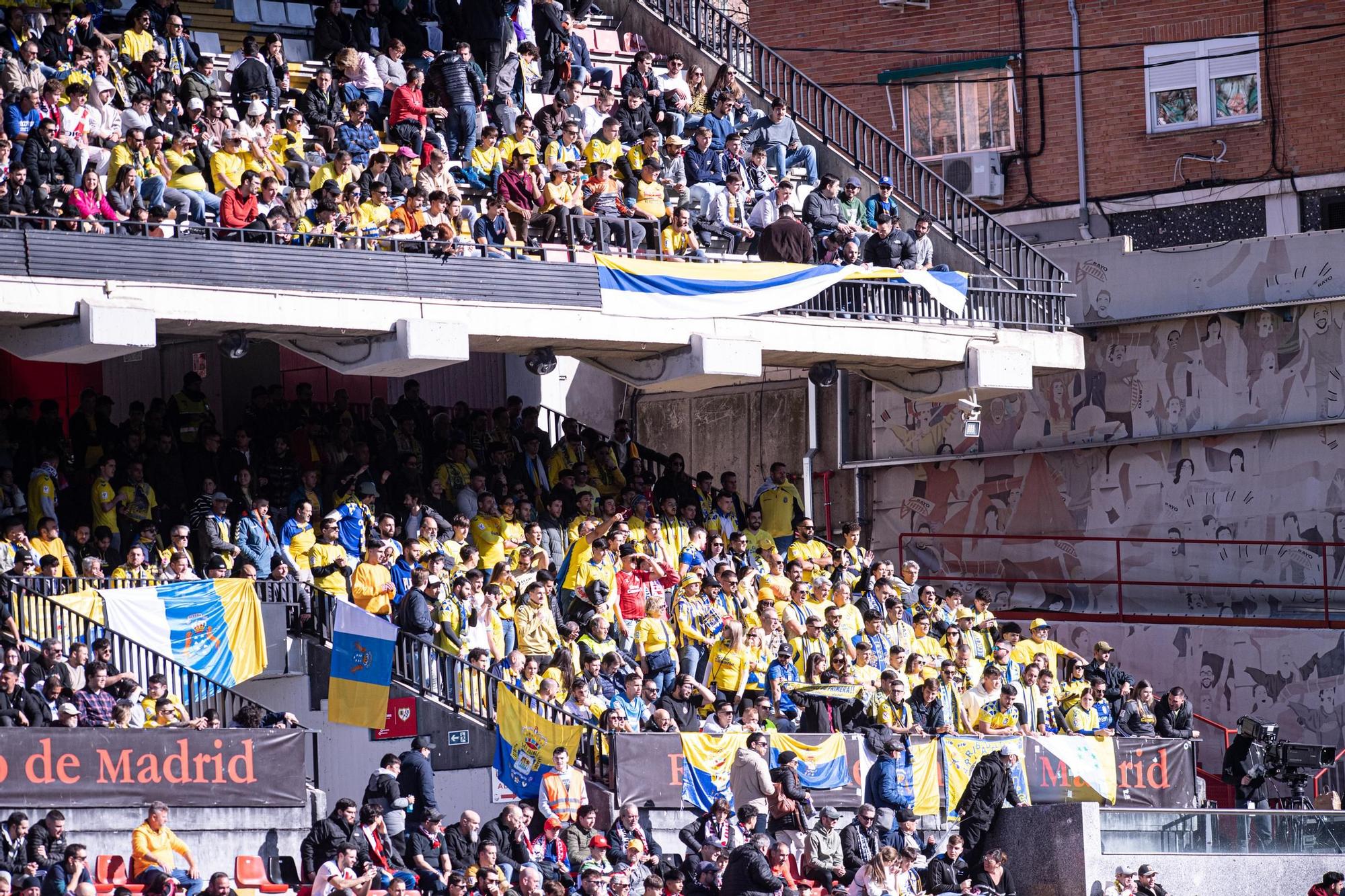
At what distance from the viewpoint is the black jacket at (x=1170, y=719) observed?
25109 millimetres

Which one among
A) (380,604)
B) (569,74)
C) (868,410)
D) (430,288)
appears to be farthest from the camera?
(868,410)

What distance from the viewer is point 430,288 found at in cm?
2411

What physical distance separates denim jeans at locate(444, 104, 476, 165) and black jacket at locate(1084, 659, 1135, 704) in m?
9.47

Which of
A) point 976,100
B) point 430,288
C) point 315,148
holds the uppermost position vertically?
point 976,100

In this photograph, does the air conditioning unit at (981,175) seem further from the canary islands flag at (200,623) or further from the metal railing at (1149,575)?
the canary islands flag at (200,623)

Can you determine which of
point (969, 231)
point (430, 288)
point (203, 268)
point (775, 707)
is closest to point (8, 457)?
point (203, 268)

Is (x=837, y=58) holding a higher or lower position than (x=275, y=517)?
higher

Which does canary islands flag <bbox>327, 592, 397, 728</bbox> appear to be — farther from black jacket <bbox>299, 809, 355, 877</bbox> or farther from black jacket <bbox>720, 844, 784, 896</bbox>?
black jacket <bbox>720, 844, 784, 896</bbox>

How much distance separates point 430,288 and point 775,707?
5.86m

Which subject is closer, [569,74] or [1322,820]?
[1322,820]

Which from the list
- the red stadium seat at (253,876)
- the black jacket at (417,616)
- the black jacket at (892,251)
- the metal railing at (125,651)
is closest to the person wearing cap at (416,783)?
the metal railing at (125,651)

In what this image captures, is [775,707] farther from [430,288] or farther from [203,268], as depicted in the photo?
[203,268]

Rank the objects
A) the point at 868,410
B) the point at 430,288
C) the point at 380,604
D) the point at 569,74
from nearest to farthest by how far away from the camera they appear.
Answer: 1. the point at 380,604
2. the point at 430,288
3. the point at 569,74
4. the point at 868,410

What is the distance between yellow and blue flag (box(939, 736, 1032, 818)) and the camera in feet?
75.2
